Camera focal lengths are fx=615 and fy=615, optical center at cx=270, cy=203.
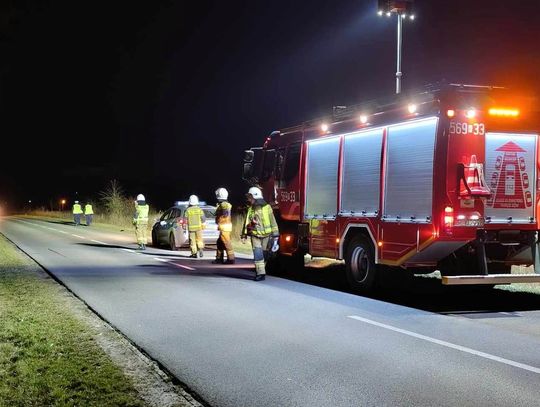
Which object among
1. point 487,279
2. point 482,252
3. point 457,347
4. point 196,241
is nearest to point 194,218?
point 196,241

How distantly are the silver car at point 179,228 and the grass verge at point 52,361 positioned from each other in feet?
31.9

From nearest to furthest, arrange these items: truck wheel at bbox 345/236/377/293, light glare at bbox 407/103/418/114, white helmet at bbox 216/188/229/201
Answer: light glare at bbox 407/103/418/114
truck wheel at bbox 345/236/377/293
white helmet at bbox 216/188/229/201

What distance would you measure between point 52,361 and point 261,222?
658 centimetres

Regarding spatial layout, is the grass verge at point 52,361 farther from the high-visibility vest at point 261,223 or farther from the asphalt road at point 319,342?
the high-visibility vest at point 261,223

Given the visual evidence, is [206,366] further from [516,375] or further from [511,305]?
[511,305]

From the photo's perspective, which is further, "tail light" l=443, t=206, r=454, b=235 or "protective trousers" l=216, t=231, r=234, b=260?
"protective trousers" l=216, t=231, r=234, b=260

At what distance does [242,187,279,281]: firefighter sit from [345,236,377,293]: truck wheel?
167cm

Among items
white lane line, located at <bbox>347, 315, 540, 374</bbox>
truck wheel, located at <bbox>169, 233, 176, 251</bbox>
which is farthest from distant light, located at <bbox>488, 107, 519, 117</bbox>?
truck wheel, located at <bbox>169, 233, 176, 251</bbox>

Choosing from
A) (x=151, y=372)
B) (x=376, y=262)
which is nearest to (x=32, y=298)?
(x=151, y=372)

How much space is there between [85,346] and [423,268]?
5.79 metres

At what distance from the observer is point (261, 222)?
11867mm

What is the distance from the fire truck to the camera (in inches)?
348

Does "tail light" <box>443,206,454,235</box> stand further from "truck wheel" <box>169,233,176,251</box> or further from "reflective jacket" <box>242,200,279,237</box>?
"truck wheel" <box>169,233,176,251</box>

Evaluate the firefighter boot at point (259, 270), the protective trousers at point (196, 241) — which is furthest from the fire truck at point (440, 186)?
the protective trousers at point (196, 241)
